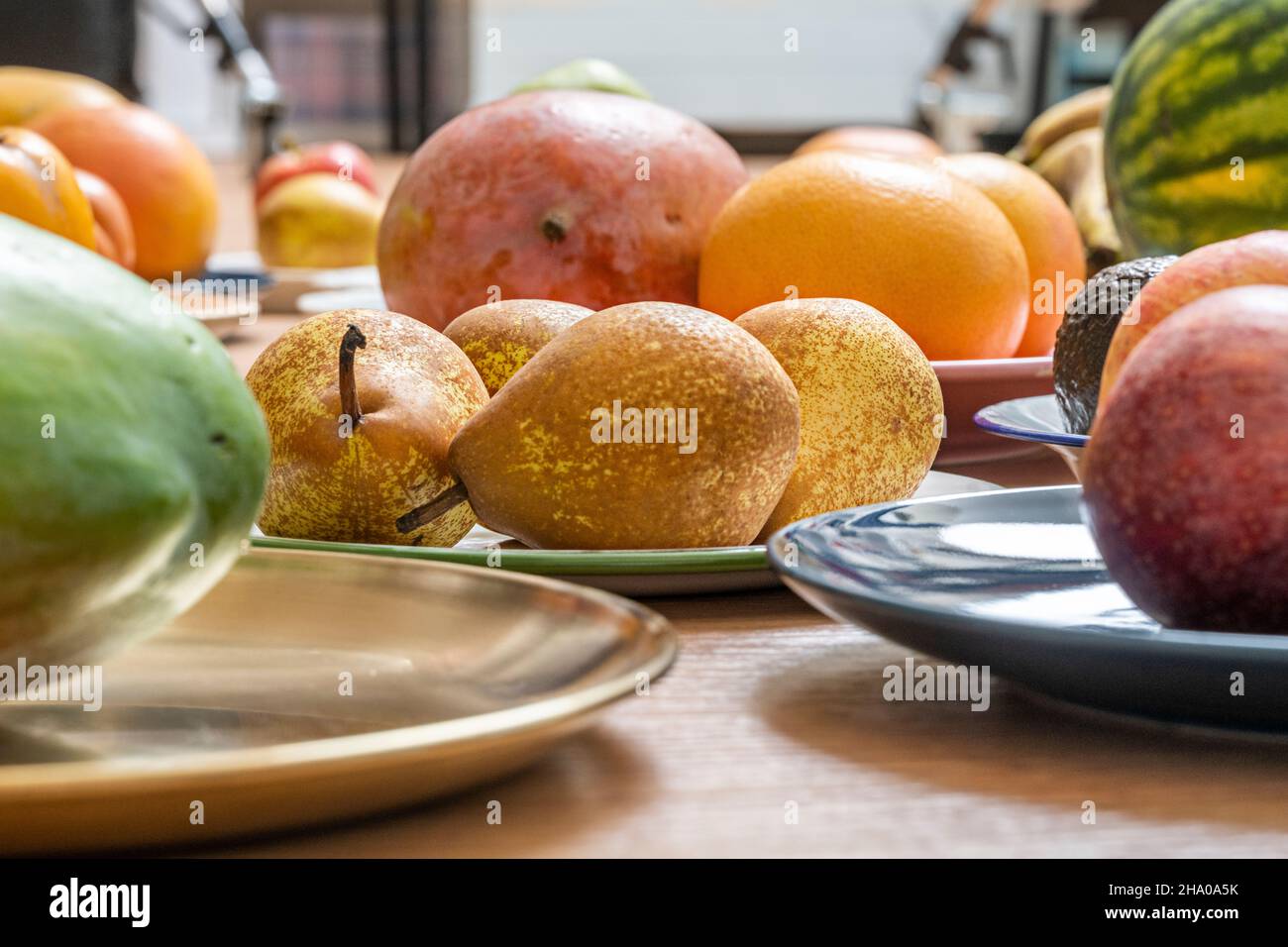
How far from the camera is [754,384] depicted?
422 millimetres

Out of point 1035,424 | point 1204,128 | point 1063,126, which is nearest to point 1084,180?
point 1063,126

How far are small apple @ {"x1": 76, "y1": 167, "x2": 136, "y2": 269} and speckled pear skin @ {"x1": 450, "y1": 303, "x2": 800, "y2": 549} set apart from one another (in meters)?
0.78

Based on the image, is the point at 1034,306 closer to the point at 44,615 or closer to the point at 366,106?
the point at 44,615

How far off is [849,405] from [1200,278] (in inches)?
4.6

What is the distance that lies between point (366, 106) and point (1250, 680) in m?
6.34

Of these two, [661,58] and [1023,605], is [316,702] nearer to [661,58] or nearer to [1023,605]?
[1023,605]

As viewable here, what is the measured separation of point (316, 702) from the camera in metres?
0.30

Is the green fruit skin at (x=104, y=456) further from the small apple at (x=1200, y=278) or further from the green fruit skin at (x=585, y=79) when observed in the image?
the green fruit skin at (x=585, y=79)

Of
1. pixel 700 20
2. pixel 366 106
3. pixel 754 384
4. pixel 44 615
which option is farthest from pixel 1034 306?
pixel 366 106

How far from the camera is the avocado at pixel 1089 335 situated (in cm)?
52

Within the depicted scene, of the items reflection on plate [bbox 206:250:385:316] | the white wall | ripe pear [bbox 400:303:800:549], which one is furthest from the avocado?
the white wall

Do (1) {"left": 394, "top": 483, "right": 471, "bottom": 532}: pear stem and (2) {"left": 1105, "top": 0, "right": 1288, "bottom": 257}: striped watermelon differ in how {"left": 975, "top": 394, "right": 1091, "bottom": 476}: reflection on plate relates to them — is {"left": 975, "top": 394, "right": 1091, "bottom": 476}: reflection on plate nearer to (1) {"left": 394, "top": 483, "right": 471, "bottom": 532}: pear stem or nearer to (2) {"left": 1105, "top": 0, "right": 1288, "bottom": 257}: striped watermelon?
(1) {"left": 394, "top": 483, "right": 471, "bottom": 532}: pear stem

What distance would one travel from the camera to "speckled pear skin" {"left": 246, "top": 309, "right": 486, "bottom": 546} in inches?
17.5

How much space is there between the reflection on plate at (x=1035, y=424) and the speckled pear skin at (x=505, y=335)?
138 mm
